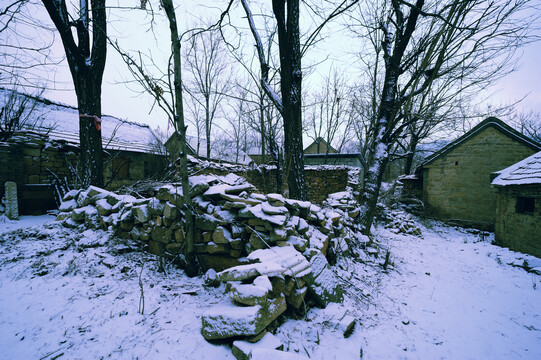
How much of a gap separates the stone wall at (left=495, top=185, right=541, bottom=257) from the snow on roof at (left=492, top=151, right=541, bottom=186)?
0.22m

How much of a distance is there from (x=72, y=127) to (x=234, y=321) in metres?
13.1

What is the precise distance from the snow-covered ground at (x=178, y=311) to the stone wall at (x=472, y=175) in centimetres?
831

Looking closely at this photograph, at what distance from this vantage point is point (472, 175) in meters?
10.8

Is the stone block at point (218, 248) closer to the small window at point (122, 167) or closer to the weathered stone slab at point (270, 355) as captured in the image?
the weathered stone slab at point (270, 355)

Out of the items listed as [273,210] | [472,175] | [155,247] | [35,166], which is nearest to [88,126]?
[35,166]

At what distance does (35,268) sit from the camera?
2.61m

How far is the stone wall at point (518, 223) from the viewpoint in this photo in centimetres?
584

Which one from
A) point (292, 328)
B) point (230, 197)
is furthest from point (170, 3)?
point (292, 328)

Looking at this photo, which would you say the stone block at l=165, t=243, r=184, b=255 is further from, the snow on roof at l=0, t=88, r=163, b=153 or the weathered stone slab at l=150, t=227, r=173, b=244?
the snow on roof at l=0, t=88, r=163, b=153

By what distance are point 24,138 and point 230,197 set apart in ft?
22.7

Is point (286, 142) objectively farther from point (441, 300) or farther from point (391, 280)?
point (441, 300)

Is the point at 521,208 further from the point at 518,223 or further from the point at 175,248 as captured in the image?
the point at 175,248

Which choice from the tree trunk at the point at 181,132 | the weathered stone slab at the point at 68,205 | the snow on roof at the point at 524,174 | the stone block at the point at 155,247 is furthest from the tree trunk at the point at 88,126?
the snow on roof at the point at 524,174

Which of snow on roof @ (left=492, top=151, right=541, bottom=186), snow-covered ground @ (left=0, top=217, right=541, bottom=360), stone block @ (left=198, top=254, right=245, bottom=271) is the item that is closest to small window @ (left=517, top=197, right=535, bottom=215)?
snow on roof @ (left=492, top=151, right=541, bottom=186)
